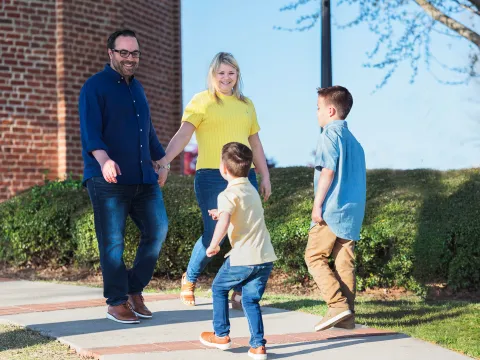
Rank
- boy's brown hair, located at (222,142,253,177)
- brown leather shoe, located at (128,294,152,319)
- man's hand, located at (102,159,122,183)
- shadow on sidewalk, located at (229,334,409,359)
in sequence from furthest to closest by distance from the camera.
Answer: brown leather shoe, located at (128,294,152,319)
man's hand, located at (102,159,122,183)
shadow on sidewalk, located at (229,334,409,359)
boy's brown hair, located at (222,142,253,177)

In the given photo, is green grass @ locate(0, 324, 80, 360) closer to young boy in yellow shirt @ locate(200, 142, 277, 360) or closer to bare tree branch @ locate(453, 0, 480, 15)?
young boy in yellow shirt @ locate(200, 142, 277, 360)

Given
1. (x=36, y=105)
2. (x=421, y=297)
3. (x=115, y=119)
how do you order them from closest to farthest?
(x=115, y=119) < (x=421, y=297) < (x=36, y=105)

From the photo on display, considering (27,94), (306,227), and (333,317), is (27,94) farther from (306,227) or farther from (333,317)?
(333,317)

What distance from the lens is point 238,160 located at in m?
4.85

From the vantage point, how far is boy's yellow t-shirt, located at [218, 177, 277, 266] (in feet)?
15.6

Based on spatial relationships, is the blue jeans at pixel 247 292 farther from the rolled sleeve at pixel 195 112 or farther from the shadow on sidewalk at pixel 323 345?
the rolled sleeve at pixel 195 112

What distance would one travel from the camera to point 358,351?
512cm

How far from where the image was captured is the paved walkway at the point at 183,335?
5.00m

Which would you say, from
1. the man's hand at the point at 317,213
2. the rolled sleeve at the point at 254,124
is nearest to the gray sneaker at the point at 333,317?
the man's hand at the point at 317,213

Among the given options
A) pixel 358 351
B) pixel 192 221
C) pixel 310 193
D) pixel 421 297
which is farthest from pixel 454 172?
pixel 358 351

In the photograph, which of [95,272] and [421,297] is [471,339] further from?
[95,272]

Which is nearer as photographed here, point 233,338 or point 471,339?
point 233,338

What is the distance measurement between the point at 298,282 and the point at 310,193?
53.8 inches

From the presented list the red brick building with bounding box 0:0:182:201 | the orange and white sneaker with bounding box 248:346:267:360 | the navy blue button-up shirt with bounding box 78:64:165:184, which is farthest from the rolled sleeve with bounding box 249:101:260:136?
the red brick building with bounding box 0:0:182:201
